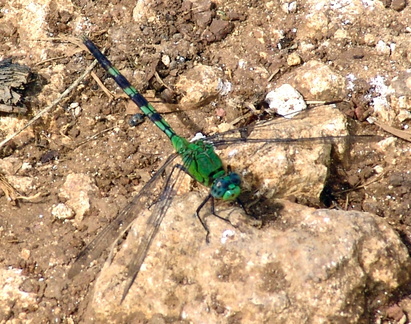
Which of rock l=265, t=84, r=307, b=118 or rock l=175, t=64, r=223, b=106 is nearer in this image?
rock l=265, t=84, r=307, b=118

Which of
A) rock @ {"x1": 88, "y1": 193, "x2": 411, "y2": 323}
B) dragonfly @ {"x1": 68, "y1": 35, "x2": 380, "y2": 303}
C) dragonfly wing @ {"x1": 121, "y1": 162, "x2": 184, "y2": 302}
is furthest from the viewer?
dragonfly @ {"x1": 68, "y1": 35, "x2": 380, "y2": 303}

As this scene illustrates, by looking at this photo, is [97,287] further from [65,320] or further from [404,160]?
[404,160]

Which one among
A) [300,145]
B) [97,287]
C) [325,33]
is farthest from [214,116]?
[97,287]

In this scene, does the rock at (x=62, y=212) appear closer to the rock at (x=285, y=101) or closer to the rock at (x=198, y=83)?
the rock at (x=198, y=83)

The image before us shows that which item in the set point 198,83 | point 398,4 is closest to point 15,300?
point 198,83

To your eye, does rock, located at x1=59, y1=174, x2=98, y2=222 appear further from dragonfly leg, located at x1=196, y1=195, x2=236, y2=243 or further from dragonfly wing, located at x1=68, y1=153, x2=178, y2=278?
dragonfly leg, located at x1=196, y1=195, x2=236, y2=243

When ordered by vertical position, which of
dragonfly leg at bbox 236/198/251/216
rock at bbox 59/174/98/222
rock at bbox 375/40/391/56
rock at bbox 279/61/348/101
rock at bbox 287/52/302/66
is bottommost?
rock at bbox 375/40/391/56

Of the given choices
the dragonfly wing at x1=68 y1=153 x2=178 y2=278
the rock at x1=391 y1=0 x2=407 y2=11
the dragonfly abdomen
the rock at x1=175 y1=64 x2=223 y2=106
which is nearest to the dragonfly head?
the dragonfly wing at x1=68 y1=153 x2=178 y2=278
